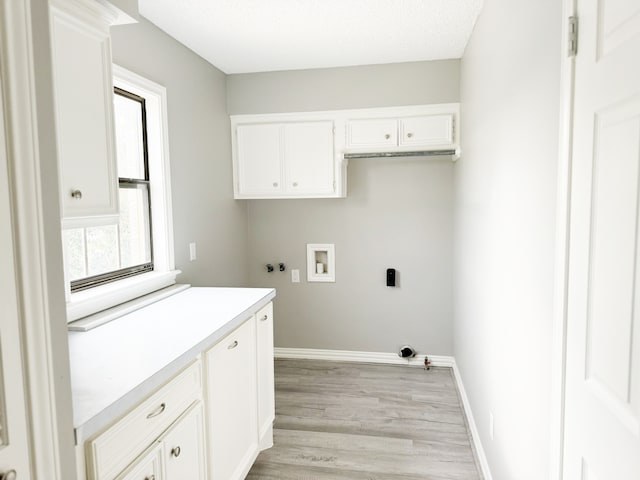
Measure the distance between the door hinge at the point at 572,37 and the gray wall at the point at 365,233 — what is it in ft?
8.14

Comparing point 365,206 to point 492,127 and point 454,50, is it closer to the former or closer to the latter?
point 454,50

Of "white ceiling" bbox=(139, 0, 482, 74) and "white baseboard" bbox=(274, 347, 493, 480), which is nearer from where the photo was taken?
"white ceiling" bbox=(139, 0, 482, 74)

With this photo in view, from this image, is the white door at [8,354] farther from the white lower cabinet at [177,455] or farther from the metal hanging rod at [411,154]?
the metal hanging rod at [411,154]

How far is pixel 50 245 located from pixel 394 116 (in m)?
3.04

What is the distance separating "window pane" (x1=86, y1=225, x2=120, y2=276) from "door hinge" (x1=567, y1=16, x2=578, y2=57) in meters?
2.09

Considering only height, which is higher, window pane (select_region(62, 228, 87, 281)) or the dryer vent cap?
window pane (select_region(62, 228, 87, 281))

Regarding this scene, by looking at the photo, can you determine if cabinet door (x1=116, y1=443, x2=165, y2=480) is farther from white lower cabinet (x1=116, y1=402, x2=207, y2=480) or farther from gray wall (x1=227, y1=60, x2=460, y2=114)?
gray wall (x1=227, y1=60, x2=460, y2=114)

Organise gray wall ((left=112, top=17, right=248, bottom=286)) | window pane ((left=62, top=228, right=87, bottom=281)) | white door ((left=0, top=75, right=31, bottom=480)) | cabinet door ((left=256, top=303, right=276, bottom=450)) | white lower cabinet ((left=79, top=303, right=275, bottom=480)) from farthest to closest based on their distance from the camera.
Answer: gray wall ((left=112, top=17, right=248, bottom=286)) < cabinet door ((left=256, top=303, right=276, bottom=450)) < window pane ((left=62, top=228, right=87, bottom=281)) < white lower cabinet ((left=79, top=303, right=275, bottom=480)) < white door ((left=0, top=75, right=31, bottom=480))

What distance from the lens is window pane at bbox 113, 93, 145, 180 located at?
8.25 feet

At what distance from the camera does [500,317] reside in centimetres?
202

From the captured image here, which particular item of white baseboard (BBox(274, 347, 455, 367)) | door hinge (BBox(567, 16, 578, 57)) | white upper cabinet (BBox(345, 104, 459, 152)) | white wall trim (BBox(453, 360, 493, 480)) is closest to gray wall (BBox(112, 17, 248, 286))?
white baseboard (BBox(274, 347, 455, 367))

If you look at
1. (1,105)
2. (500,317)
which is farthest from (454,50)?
(1,105)

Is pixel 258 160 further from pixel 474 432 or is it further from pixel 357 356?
pixel 474 432

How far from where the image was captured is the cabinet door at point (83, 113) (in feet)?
4.86
